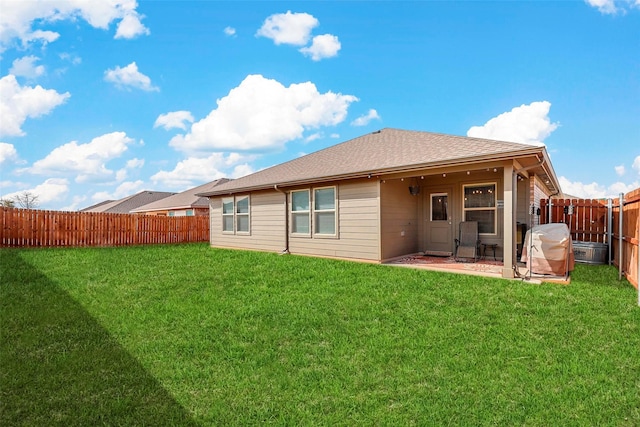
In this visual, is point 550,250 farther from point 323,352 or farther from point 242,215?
point 242,215

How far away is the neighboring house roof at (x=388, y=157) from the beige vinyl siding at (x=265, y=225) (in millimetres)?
493

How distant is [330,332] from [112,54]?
9.82m

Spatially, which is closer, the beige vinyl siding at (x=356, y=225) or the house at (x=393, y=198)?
the house at (x=393, y=198)

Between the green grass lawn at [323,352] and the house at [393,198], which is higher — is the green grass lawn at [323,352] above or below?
below

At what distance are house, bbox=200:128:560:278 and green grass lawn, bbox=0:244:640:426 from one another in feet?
7.76

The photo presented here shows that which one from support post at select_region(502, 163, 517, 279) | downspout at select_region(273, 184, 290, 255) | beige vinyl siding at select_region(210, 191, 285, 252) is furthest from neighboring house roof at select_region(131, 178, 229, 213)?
support post at select_region(502, 163, 517, 279)

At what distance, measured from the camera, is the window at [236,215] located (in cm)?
1231

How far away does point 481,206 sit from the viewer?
9.11 m

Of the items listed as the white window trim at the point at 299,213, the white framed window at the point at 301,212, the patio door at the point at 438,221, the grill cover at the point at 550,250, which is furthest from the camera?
the white framed window at the point at 301,212

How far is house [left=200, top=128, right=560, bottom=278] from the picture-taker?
803cm

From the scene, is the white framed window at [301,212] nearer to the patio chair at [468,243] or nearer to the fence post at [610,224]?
the patio chair at [468,243]

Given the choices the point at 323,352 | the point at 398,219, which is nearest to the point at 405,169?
the point at 398,219

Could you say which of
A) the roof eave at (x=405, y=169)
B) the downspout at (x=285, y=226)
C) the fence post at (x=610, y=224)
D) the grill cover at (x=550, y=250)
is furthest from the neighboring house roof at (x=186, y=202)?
the fence post at (x=610, y=224)

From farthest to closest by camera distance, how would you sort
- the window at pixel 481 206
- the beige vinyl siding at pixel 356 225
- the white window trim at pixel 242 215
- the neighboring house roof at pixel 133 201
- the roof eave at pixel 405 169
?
1. the neighboring house roof at pixel 133 201
2. the white window trim at pixel 242 215
3. the window at pixel 481 206
4. the beige vinyl siding at pixel 356 225
5. the roof eave at pixel 405 169
